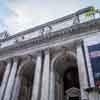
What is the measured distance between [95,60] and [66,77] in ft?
19.0

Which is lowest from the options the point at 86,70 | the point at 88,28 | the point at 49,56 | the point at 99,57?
the point at 86,70

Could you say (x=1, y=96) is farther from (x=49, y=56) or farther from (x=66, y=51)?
(x=66, y=51)

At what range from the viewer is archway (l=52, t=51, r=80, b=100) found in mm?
14273

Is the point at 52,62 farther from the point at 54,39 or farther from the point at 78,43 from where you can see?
the point at 78,43

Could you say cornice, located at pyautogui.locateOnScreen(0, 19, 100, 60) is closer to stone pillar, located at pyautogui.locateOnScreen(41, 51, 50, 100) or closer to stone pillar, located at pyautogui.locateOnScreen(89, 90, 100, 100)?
stone pillar, located at pyautogui.locateOnScreen(41, 51, 50, 100)

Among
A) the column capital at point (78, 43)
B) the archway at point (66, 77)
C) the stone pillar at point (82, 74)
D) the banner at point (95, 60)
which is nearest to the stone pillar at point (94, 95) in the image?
the stone pillar at point (82, 74)

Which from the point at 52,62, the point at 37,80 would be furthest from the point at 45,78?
the point at 52,62

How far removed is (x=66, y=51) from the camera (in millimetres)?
14375

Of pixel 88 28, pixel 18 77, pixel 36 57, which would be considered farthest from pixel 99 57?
pixel 18 77

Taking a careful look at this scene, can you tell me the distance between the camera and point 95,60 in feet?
37.7

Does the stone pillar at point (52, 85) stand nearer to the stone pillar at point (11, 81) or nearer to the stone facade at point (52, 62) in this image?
the stone facade at point (52, 62)

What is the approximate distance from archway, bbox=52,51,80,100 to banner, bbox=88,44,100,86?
221 cm

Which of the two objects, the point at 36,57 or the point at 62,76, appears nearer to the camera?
the point at 36,57

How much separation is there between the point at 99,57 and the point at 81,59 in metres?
1.57
